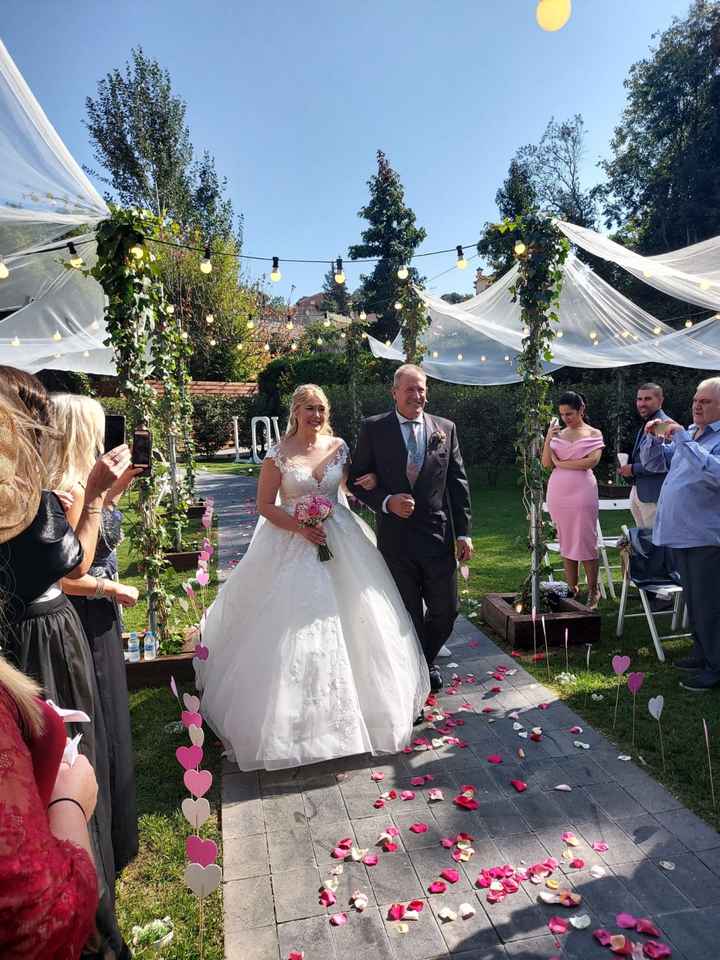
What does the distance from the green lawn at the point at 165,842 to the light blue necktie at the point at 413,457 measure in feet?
6.79

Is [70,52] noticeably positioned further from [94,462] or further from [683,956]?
[683,956]

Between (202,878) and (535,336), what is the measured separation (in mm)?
4610

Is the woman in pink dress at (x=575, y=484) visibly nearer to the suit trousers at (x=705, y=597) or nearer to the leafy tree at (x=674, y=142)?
the suit trousers at (x=705, y=597)

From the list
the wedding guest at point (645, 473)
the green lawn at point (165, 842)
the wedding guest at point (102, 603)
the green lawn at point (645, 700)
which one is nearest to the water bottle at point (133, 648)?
the green lawn at point (165, 842)

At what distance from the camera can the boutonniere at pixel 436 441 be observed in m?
4.28

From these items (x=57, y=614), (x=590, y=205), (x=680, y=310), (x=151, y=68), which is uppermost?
(x=151, y=68)

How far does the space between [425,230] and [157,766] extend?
34968 millimetres

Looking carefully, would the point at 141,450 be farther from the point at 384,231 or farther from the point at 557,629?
the point at 384,231

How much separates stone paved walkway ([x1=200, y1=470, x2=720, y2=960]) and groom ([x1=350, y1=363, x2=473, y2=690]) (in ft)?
2.69

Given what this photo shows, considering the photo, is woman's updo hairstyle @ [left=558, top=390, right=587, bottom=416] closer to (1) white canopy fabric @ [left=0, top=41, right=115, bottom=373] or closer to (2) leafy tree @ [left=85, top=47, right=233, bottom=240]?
(1) white canopy fabric @ [left=0, top=41, right=115, bottom=373]

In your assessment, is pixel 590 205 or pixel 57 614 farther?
pixel 590 205

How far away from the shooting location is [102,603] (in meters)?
2.72

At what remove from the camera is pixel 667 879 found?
2516mm

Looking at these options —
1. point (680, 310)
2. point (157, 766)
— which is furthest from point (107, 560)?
point (680, 310)
